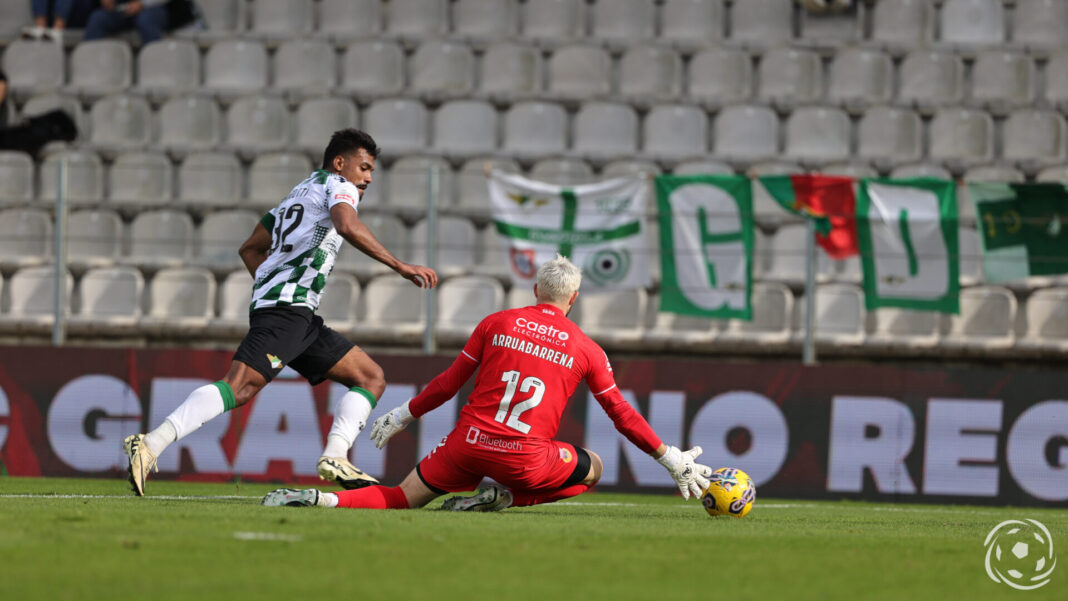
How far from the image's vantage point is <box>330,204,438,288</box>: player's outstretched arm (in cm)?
632

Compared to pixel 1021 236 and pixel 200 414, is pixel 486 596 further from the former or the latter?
pixel 1021 236

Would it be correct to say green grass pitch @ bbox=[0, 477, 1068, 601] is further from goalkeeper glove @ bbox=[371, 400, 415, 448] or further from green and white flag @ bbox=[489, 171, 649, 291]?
green and white flag @ bbox=[489, 171, 649, 291]

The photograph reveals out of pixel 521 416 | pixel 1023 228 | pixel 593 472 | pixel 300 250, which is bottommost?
pixel 593 472

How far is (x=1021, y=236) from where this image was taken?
35.4 ft

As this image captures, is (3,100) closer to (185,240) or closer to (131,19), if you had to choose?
(131,19)

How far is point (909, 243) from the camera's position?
1077 cm

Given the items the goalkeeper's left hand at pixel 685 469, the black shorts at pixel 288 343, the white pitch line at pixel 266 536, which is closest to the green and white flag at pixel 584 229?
the black shorts at pixel 288 343

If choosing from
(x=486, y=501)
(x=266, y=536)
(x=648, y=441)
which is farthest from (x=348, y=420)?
(x=266, y=536)

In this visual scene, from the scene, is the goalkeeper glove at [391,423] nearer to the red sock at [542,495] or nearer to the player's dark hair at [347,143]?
the red sock at [542,495]

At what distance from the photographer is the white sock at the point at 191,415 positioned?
637 cm

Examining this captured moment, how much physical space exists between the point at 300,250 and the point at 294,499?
4.83 feet

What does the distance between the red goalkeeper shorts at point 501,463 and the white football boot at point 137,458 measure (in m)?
1.40

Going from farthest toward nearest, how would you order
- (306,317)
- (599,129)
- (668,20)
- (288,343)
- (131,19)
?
(668,20), (131,19), (599,129), (306,317), (288,343)

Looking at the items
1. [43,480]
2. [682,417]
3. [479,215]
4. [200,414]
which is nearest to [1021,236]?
[682,417]
